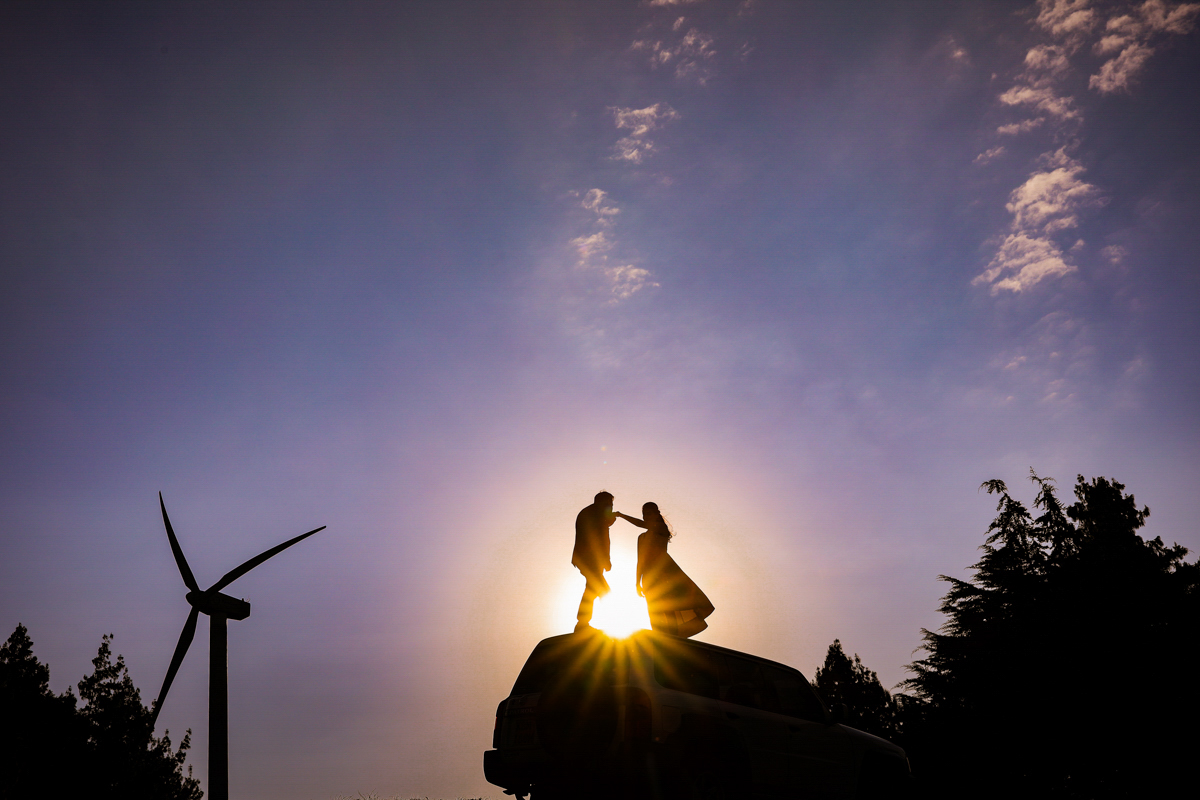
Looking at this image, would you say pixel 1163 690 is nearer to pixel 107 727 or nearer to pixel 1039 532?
pixel 1039 532

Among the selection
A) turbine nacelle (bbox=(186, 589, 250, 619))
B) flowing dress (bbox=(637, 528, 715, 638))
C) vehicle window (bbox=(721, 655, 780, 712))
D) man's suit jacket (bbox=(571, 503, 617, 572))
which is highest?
turbine nacelle (bbox=(186, 589, 250, 619))

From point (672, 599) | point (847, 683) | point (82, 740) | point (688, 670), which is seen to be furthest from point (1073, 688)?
point (82, 740)

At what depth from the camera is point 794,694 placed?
355 inches

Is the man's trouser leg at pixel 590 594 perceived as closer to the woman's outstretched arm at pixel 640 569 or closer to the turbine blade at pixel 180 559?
the woman's outstretched arm at pixel 640 569

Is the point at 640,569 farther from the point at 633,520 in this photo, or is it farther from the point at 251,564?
the point at 251,564

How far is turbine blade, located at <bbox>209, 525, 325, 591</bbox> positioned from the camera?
65.2ft

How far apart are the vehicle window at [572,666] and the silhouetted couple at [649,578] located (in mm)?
3785

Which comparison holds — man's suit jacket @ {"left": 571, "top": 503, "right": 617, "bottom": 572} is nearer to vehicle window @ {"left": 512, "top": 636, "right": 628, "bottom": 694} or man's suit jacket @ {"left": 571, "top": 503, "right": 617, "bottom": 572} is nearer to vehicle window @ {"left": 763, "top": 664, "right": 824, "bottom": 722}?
vehicle window @ {"left": 763, "top": 664, "right": 824, "bottom": 722}

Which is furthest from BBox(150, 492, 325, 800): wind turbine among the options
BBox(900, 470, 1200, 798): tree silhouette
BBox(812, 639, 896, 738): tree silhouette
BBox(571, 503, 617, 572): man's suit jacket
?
BBox(812, 639, 896, 738): tree silhouette

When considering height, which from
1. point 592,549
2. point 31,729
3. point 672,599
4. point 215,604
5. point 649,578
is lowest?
point 672,599

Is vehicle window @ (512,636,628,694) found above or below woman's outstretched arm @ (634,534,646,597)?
below

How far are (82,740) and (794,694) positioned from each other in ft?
222

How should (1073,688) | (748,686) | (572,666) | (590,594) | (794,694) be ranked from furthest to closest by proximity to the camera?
(1073,688) → (590,594) → (794,694) → (748,686) → (572,666)

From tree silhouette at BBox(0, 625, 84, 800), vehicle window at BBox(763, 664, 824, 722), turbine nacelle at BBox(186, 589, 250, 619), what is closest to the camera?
vehicle window at BBox(763, 664, 824, 722)
